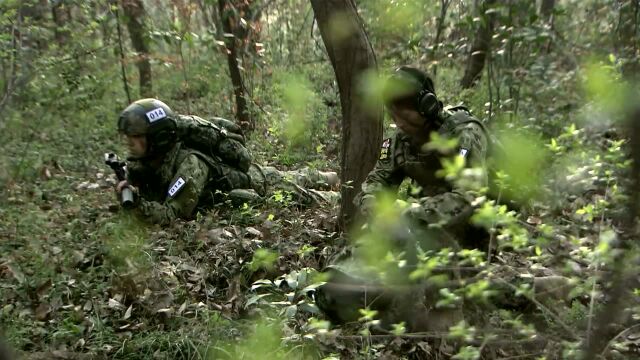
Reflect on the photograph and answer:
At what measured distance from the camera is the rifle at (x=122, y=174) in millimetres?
4848

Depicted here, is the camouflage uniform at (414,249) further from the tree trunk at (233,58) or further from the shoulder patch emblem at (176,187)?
Answer: the tree trunk at (233,58)

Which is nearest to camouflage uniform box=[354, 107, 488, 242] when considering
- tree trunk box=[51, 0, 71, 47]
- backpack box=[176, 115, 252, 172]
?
backpack box=[176, 115, 252, 172]

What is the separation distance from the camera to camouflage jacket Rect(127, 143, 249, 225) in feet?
16.4

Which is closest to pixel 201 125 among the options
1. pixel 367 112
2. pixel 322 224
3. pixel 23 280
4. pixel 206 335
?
pixel 322 224

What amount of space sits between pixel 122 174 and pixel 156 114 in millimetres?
627

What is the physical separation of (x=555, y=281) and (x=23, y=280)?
10.9 ft

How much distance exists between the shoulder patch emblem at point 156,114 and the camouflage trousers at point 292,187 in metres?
0.96

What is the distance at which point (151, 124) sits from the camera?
5199mm

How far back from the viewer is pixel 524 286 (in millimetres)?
1967

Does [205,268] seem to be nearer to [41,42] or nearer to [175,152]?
[175,152]

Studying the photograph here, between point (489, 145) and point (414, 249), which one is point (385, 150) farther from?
point (414, 249)

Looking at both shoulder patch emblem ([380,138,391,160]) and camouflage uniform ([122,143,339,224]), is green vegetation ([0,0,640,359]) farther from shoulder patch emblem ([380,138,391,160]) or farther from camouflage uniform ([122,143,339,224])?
shoulder patch emblem ([380,138,391,160])

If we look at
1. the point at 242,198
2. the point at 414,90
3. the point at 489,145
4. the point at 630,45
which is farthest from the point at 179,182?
the point at 630,45

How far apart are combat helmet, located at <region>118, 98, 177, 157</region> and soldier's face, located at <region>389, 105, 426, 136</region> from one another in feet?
7.98
